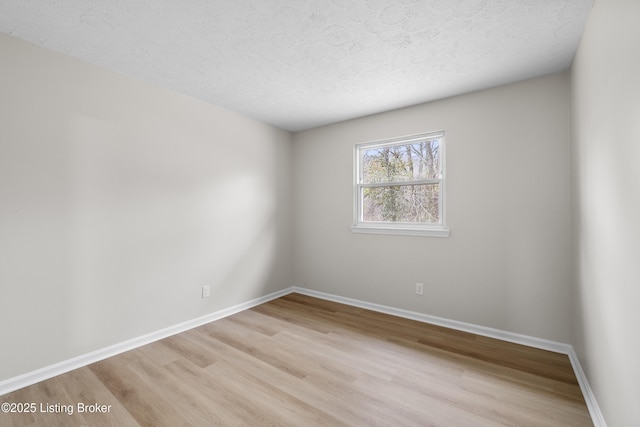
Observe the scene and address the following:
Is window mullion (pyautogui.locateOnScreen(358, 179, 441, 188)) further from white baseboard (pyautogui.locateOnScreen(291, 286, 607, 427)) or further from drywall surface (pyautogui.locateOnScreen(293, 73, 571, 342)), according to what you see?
white baseboard (pyautogui.locateOnScreen(291, 286, 607, 427))

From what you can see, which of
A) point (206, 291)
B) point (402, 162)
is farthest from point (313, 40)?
point (206, 291)

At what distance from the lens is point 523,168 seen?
96.0 inches

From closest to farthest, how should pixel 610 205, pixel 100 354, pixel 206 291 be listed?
1. pixel 610 205
2. pixel 100 354
3. pixel 206 291

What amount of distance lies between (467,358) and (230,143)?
320cm

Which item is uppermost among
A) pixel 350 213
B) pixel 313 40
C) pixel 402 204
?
pixel 313 40

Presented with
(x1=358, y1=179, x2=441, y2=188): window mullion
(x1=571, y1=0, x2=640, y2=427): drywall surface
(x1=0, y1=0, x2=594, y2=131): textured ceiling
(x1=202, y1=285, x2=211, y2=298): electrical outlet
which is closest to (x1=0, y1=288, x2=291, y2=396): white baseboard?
(x1=202, y1=285, x2=211, y2=298): electrical outlet

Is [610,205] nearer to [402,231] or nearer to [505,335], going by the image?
[505,335]

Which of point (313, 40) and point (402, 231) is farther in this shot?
point (402, 231)

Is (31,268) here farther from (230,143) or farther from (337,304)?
(337,304)

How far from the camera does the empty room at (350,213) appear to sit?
158 centimetres

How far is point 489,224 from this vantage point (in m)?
2.61

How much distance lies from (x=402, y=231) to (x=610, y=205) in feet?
6.02

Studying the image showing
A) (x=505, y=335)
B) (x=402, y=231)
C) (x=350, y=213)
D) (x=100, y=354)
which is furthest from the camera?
(x=350, y=213)

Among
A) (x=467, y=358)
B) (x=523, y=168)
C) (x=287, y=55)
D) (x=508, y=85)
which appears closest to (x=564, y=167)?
(x=523, y=168)
